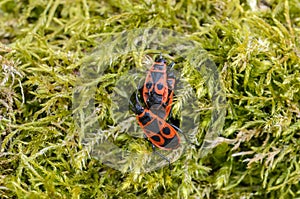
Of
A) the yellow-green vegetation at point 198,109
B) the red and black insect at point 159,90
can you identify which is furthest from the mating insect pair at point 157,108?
the yellow-green vegetation at point 198,109

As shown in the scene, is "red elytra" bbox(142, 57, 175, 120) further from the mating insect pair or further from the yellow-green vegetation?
the yellow-green vegetation

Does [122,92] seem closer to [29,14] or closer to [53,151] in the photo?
[53,151]

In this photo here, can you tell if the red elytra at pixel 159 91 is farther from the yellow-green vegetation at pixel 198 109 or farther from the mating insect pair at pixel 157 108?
the yellow-green vegetation at pixel 198 109

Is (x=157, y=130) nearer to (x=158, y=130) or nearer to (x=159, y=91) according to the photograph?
(x=158, y=130)

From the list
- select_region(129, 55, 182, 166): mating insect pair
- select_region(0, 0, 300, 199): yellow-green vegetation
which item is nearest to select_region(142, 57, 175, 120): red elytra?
select_region(129, 55, 182, 166): mating insect pair

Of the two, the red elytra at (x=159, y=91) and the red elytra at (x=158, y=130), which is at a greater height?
the red elytra at (x=159, y=91)

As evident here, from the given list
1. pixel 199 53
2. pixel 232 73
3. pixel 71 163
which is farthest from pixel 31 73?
pixel 232 73
